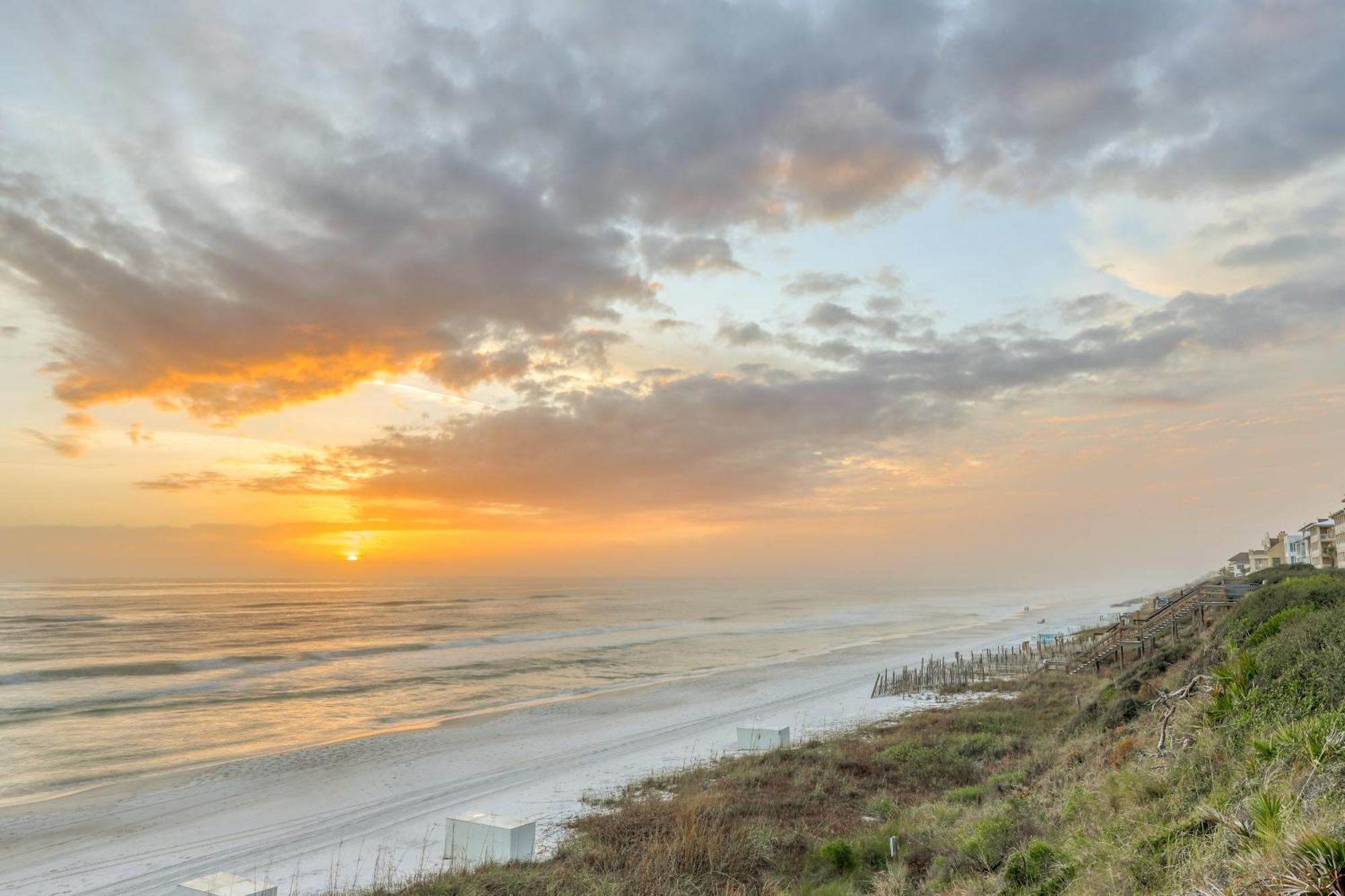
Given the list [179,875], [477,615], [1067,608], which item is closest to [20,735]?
[179,875]

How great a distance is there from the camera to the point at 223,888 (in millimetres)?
12297

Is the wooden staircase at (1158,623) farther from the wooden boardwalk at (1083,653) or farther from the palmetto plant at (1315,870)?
the palmetto plant at (1315,870)

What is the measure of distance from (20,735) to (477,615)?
73210 millimetres

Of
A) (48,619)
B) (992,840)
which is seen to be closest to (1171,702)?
(992,840)

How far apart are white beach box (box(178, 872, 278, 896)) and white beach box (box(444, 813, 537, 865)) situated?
11.3 ft

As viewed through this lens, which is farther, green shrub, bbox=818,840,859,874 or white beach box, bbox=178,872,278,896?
green shrub, bbox=818,840,859,874

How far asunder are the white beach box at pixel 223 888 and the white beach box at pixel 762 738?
1593cm

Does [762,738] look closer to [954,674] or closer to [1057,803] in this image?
[1057,803]

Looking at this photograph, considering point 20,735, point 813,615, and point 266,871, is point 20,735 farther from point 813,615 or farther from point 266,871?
point 813,615

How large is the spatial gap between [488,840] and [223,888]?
4817 mm

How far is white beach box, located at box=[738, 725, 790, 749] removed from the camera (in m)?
24.5

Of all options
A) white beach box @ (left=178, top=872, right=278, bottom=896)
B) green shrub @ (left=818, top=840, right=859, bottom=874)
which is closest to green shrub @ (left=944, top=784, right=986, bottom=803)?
green shrub @ (left=818, top=840, right=859, bottom=874)

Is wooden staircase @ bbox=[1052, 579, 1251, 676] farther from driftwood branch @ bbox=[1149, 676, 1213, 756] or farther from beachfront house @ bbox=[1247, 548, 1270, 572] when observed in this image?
beachfront house @ bbox=[1247, 548, 1270, 572]

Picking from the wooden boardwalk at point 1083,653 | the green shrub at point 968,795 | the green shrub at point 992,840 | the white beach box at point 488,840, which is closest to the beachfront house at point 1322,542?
the wooden boardwalk at point 1083,653
